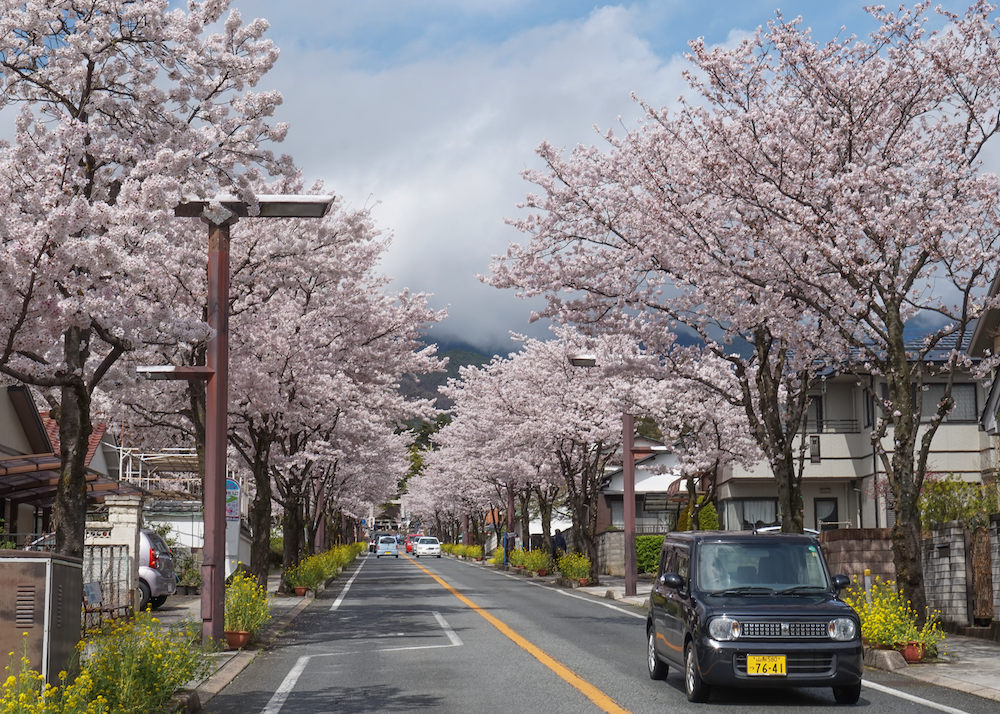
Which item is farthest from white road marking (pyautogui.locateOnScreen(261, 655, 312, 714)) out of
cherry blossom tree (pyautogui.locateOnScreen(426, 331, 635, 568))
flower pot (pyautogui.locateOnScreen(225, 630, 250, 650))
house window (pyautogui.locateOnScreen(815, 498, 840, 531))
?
house window (pyautogui.locateOnScreen(815, 498, 840, 531))

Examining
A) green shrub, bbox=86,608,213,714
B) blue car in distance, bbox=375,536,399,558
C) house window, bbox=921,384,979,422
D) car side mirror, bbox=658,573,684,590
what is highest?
house window, bbox=921,384,979,422

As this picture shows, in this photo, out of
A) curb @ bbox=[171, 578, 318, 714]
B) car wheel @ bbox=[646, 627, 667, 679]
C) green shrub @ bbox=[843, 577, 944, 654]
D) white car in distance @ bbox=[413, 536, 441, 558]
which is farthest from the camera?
white car in distance @ bbox=[413, 536, 441, 558]

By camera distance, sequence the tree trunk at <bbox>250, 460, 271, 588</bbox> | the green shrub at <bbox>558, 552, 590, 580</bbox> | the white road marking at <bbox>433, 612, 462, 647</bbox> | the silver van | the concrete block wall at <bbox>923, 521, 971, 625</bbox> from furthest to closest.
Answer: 1. the green shrub at <bbox>558, 552, 590, 580</bbox>
2. the tree trunk at <bbox>250, 460, 271, 588</bbox>
3. the silver van
4. the concrete block wall at <bbox>923, 521, 971, 625</bbox>
5. the white road marking at <bbox>433, 612, 462, 647</bbox>

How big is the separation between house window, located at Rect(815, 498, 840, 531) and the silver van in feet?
88.0

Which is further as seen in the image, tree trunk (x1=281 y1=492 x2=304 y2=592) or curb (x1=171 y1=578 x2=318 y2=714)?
tree trunk (x1=281 y1=492 x2=304 y2=592)

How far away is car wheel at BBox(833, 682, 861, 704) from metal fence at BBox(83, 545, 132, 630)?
1084 centimetres

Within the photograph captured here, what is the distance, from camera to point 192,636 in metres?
10.8

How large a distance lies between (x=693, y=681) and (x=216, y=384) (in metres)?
7.86

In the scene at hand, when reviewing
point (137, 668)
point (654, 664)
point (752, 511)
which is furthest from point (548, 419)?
point (137, 668)

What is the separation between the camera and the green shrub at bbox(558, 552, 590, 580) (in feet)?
113

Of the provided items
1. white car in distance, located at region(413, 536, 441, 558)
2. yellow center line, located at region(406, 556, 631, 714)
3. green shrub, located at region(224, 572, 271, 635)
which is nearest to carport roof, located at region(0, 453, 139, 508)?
green shrub, located at region(224, 572, 271, 635)

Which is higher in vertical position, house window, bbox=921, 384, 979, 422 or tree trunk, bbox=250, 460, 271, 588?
house window, bbox=921, 384, 979, 422

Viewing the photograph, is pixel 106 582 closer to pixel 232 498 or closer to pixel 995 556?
pixel 232 498

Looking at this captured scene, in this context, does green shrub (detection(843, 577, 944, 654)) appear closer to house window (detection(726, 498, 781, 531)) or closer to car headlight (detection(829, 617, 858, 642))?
car headlight (detection(829, 617, 858, 642))
